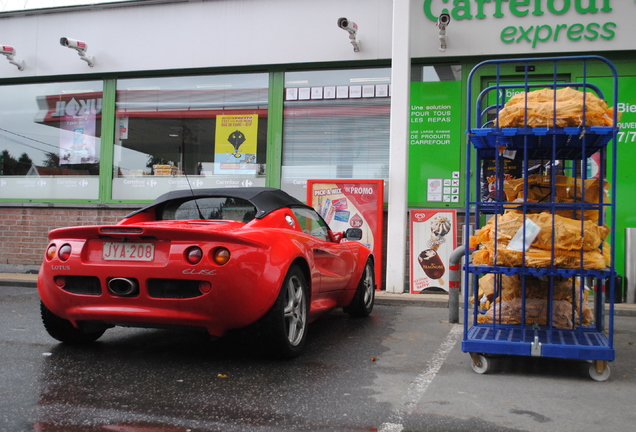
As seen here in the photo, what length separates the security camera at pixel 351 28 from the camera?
9.25 meters

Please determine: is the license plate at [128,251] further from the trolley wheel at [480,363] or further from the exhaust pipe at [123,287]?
the trolley wheel at [480,363]

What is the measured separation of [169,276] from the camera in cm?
412

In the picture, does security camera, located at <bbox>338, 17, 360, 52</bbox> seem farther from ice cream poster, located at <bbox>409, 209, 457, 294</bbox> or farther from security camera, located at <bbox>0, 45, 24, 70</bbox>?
security camera, located at <bbox>0, 45, 24, 70</bbox>

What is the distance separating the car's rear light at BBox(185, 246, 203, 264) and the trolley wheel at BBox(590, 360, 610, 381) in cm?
276

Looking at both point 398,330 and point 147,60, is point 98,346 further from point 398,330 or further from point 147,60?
point 147,60

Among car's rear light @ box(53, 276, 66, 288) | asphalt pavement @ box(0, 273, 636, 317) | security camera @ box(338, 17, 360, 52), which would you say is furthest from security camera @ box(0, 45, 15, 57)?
car's rear light @ box(53, 276, 66, 288)

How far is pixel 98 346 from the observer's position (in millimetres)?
5000

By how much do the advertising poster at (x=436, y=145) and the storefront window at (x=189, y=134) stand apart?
2617 mm

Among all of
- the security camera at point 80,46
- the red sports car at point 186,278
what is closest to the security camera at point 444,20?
the red sports car at point 186,278

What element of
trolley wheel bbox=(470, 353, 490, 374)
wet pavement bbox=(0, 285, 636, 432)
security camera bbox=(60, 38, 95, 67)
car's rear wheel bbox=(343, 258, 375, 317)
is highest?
security camera bbox=(60, 38, 95, 67)

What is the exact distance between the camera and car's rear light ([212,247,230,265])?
13.5ft

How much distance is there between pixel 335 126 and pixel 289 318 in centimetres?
621

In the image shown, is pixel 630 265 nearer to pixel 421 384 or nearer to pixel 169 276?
pixel 421 384

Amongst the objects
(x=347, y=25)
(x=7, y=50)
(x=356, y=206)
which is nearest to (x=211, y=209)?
(x=356, y=206)
